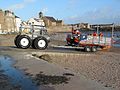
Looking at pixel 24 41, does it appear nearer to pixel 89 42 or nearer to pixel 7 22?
pixel 89 42

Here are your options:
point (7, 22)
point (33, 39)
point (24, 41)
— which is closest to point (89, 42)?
point (33, 39)

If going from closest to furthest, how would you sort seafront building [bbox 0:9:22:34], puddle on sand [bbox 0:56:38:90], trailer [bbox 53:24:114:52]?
puddle on sand [bbox 0:56:38:90], trailer [bbox 53:24:114:52], seafront building [bbox 0:9:22:34]

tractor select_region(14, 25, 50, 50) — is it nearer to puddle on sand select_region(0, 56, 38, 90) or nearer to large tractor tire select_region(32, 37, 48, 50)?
large tractor tire select_region(32, 37, 48, 50)

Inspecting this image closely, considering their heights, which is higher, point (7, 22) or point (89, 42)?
point (7, 22)

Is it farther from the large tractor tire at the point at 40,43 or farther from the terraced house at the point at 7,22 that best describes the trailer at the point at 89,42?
the terraced house at the point at 7,22

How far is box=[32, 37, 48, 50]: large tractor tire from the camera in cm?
2502

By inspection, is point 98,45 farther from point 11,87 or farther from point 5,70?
point 11,87

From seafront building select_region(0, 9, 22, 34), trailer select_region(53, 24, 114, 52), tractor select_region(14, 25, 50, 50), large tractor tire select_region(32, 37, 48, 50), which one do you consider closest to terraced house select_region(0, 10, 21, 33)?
seafront building select_region(0, 9, 22, 34)

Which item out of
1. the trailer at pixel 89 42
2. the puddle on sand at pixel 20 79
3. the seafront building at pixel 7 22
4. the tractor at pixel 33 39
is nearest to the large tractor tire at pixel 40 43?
the tractor at pixel 33 39

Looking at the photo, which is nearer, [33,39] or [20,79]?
[20,79]

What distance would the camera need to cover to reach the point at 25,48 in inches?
990

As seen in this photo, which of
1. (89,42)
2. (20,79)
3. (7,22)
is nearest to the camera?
(20,79)

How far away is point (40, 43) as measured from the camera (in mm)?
25250

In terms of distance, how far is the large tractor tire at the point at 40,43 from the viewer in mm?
25016
